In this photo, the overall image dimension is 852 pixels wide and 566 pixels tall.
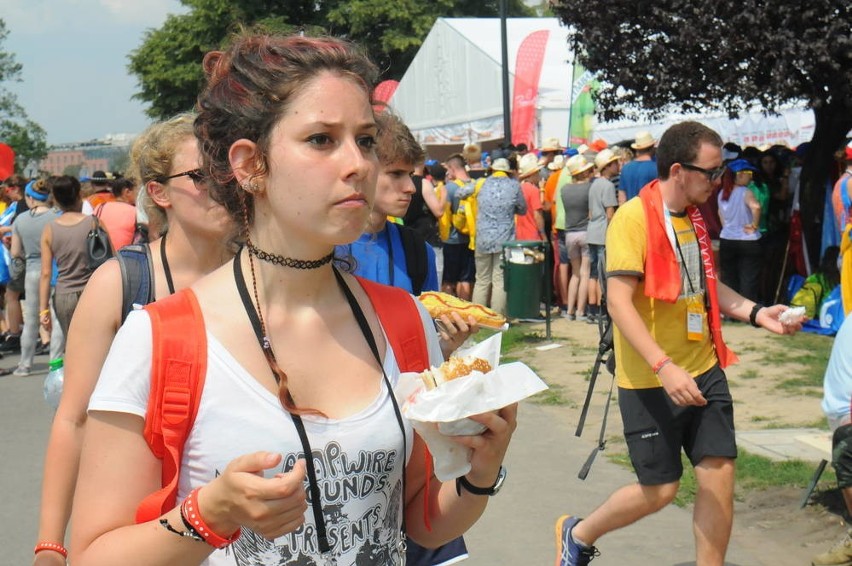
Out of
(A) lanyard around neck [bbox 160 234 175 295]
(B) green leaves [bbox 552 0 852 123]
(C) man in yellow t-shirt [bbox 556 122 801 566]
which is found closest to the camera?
(A) lanyard around neck [bbox 160 234 175 295]

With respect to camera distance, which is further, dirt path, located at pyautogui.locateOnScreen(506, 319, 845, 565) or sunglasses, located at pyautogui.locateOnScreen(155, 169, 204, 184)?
dirt path, located at pyautogui.locateOnScreen(506, 319, 845, 565)

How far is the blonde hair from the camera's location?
3.34 metres

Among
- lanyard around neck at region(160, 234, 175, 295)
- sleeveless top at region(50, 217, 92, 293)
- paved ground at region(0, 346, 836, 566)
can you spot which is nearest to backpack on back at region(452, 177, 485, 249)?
paved ground at region(0, 346, 836, 566)

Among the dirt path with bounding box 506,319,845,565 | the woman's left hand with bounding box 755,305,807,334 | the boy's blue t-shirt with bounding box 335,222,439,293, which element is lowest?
the dirt path with bounding box 506,319,845,565

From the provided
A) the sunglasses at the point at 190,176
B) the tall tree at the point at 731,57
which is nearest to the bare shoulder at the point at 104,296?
the sunglasses at the point at 190,176

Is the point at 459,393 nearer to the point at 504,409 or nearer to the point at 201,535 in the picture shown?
the point at 504,409

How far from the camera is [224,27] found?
49.2 m

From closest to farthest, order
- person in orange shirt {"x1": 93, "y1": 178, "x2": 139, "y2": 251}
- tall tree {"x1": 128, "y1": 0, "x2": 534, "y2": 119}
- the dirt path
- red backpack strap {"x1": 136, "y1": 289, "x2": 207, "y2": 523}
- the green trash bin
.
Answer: red backpack strap {"x1": 136, "y1": 289, "x2": 207, "y2": 523} → the dirt path → person in orange shirt {"x1": 93, "y1": 178, "x2": 139, "y2": 251} → the green trash bin → tall tree {"x1": 128, "y1": 0, "x2": 534, "y2": 119}

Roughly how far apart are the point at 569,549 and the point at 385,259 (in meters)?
1.85

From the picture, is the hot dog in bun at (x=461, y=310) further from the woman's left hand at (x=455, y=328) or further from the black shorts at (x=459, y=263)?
the black shorts at (x=459, y=263)

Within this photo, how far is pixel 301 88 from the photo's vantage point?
2.00 metres

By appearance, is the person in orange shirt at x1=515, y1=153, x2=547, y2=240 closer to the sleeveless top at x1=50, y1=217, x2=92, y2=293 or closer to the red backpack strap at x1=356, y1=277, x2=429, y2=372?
the sleeveless top at x1=50, y1=217, x2=92, y2=293

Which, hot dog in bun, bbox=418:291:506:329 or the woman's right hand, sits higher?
the woman's right hand

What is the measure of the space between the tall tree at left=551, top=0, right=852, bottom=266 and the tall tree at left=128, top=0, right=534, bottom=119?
3698 centimetres
